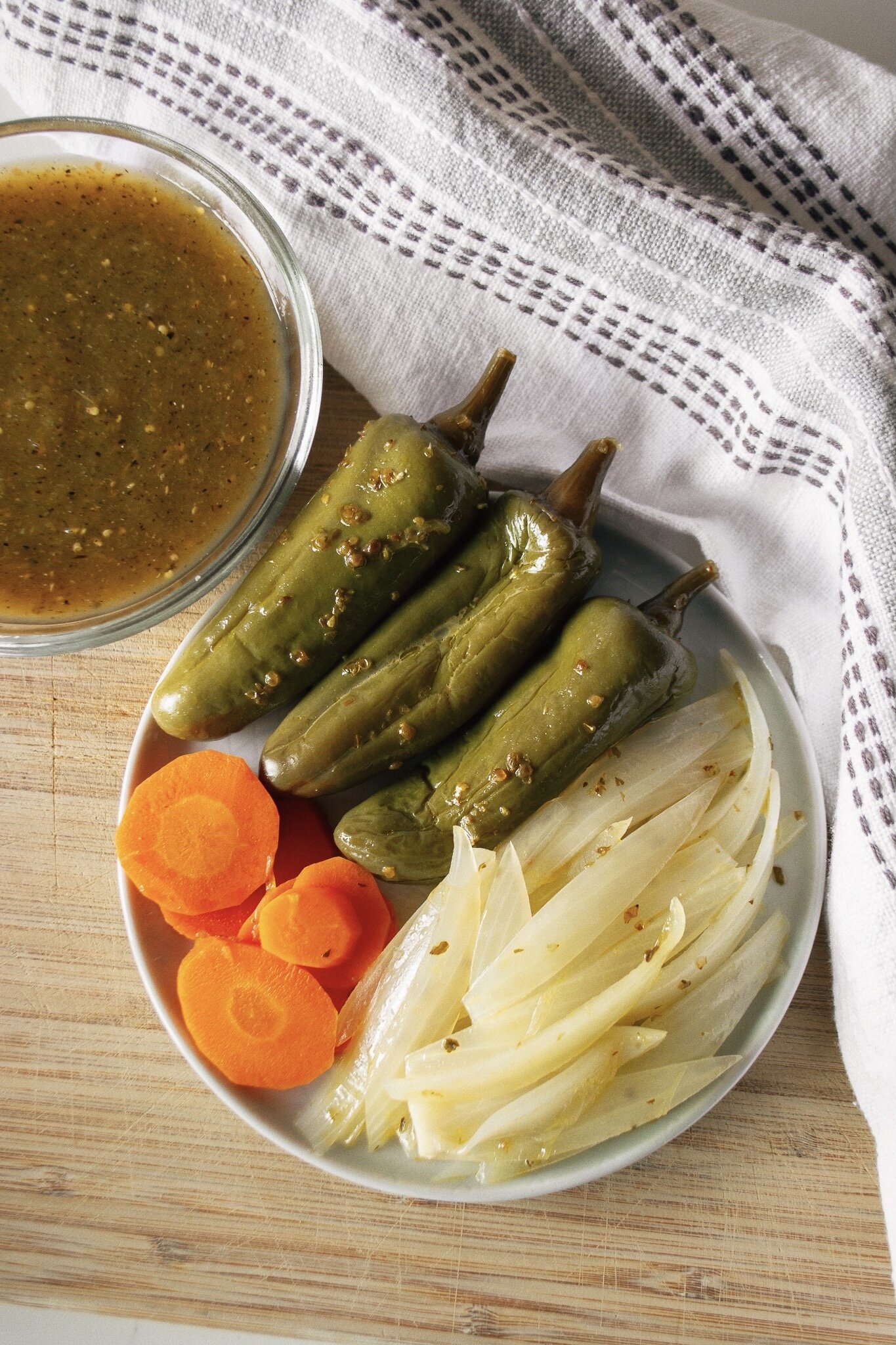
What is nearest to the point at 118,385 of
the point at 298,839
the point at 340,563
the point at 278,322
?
the point at 278,322

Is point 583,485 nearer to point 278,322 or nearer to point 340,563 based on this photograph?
point 340,563

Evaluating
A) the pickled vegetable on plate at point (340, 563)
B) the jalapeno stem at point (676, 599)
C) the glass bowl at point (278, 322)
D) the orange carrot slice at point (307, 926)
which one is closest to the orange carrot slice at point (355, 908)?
the orange carrot slice at point (307, 926)

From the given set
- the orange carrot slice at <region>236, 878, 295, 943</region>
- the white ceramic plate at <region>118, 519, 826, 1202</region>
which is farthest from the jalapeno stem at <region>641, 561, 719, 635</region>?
the orange carrot slice at <region>236, 878, 295, 943</region>

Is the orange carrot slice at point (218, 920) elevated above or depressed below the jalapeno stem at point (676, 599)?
below

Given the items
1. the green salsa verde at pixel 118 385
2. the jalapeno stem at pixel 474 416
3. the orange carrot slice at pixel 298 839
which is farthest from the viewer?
the orange carrot slice at pixel 298 839

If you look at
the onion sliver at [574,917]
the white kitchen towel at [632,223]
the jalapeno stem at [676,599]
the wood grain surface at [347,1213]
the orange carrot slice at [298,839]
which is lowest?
the wood grain surface at [347,1213]

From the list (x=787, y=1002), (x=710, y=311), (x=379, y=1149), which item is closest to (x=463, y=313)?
(x=710, y=311)

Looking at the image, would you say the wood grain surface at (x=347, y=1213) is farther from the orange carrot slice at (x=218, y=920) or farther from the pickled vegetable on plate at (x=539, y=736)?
the pickled vegetable on plate at (x=539, y=736)

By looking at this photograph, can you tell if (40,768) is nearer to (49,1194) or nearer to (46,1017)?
(46,1017)
